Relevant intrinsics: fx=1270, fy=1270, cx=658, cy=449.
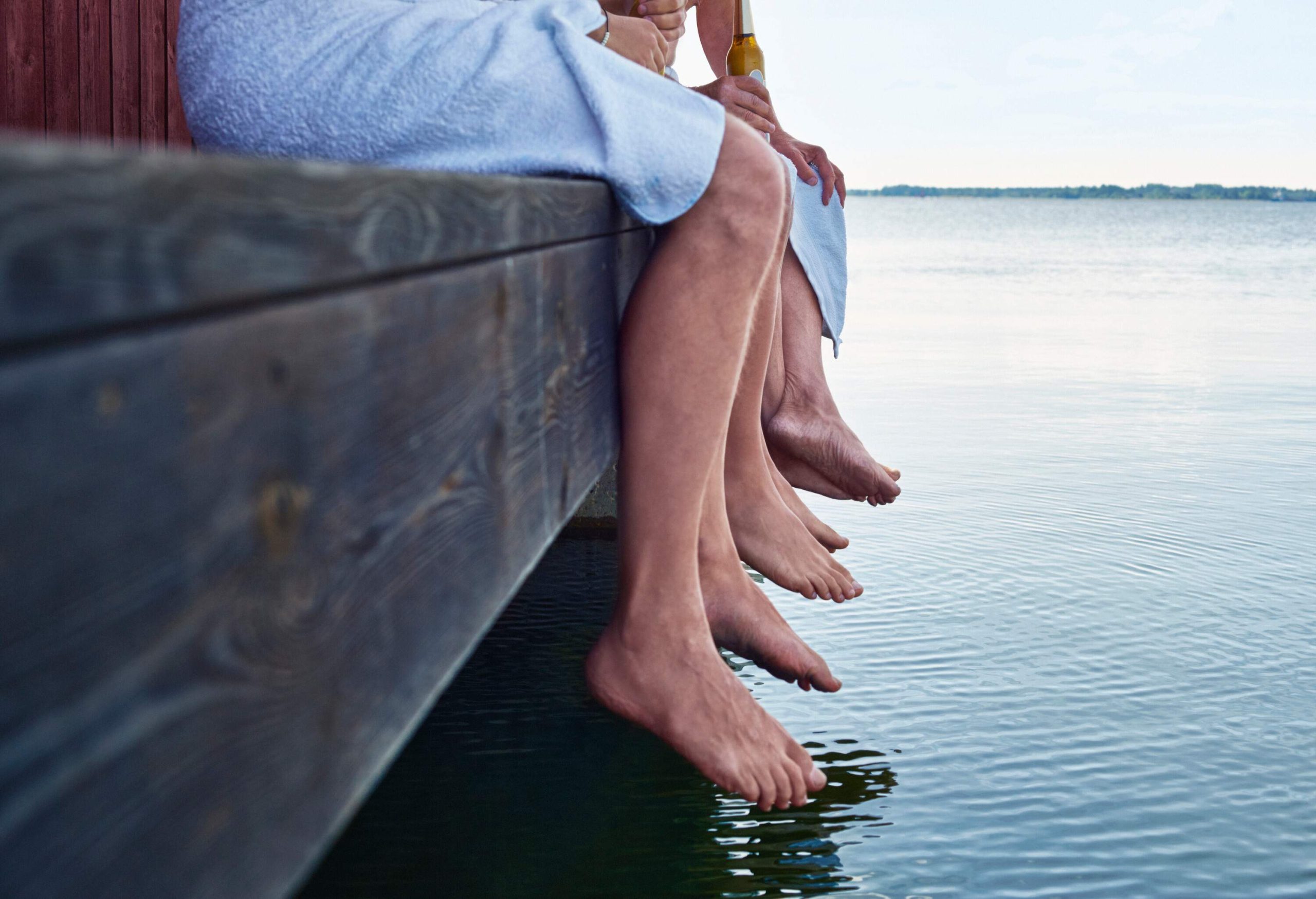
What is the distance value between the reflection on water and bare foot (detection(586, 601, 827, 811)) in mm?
53

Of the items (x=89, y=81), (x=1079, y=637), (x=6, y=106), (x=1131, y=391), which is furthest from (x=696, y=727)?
(x=1131, y=391)

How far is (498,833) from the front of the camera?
133 cm

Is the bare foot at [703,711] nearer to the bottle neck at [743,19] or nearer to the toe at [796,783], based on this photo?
the toe at [796,783]

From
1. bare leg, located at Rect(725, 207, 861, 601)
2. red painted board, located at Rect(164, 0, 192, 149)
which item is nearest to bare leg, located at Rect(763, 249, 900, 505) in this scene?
bare leg, located at Rect(725, 207, 861, 601)

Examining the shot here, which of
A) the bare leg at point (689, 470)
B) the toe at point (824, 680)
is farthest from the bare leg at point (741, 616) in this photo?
the bare leg at point (689, 470)

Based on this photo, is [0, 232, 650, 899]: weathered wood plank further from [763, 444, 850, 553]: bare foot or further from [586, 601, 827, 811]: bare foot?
[763, 444, 850, 553]: bare foot

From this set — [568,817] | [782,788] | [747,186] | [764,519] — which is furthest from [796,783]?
[764,519]

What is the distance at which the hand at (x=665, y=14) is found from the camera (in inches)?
70.6

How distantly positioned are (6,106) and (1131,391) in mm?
3528

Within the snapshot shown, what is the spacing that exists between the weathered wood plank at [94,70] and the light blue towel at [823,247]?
1.77 metres

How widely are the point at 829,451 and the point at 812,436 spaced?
5 centimetres

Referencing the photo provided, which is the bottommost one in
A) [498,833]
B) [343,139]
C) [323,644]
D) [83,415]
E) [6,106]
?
[498,833]

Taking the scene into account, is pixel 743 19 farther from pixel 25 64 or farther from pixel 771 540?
pixel 25 64

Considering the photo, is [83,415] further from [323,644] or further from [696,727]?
[696,727]
